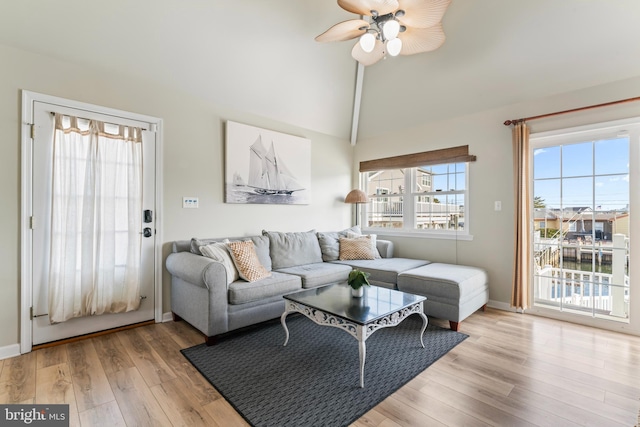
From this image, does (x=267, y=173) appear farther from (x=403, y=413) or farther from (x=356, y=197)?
(x=403, y=413)

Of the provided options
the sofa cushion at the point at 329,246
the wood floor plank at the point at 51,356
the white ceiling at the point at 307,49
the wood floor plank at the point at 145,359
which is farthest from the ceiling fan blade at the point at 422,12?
the wood floor plank at the point at 51,356

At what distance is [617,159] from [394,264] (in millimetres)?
2428

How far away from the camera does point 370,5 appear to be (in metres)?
2.11

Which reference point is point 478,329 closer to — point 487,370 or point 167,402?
point 487,370

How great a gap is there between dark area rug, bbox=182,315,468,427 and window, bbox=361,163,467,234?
5.70 ft

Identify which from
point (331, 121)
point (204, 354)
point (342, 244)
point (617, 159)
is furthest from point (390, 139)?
point (204, 354)

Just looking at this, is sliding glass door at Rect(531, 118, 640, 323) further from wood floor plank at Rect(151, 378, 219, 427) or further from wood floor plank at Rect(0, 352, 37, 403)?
wood floor plank at Rect(0, 352, 37, 403)

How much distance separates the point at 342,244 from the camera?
4.22 m

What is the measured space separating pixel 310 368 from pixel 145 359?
1.29 m

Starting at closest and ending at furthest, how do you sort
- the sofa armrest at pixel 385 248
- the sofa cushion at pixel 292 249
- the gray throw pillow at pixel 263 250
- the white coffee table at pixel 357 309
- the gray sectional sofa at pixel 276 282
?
the white coffee table at pixel 357 309 < the gray sectional sofa at pixel 276 282 < the gray throw pillow at pixel 263 250 < the sofa cushion at pixel 292 249 < the sofa armrest at pixel 385 248

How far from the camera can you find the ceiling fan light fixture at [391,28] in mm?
2174

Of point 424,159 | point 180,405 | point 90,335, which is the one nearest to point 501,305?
point 424,159

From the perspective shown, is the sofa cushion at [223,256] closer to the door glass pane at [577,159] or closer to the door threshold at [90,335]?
the door threshold at [90,335]

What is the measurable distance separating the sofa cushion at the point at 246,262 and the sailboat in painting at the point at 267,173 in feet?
3.41
